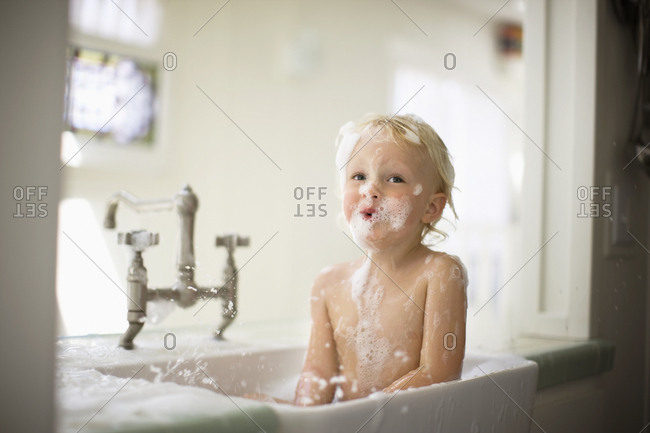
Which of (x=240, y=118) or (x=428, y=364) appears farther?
(x=240, y=118)

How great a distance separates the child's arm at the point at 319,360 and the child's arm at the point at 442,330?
0.11 metres

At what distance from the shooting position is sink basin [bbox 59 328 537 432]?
416mm

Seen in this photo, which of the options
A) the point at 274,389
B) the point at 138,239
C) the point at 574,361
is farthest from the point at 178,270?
the point at 574,361

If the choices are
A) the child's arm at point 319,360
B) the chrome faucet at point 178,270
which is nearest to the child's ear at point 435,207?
the child's arm at point 319,360

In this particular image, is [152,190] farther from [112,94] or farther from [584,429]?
[584,429]

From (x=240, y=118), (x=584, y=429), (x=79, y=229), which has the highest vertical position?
(x=240, y=118)

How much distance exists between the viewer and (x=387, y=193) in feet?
1.89

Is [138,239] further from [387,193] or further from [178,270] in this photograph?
[387,193]

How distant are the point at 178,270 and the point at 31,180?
38cm

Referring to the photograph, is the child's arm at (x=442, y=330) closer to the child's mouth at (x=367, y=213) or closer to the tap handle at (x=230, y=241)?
the child's mouth at (x=367, y=213)

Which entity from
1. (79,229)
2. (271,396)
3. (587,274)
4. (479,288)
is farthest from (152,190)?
(587,274)

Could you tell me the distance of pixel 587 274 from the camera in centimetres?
73

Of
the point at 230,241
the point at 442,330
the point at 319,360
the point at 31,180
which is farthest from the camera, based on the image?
the point at 230,241

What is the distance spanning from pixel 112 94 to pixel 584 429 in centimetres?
78
